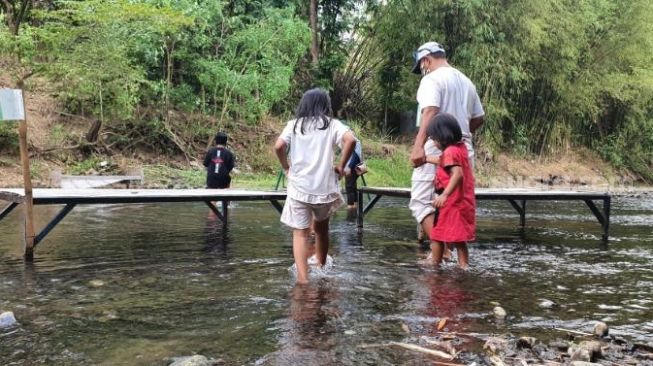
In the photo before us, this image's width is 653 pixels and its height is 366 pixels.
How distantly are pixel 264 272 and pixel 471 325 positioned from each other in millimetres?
2055

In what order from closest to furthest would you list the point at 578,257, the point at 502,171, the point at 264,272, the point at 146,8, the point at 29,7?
1. the point at 264,272
2. the point at 578,257
3. the point at 146,8
4. the point at 29,7
5. the point at 502,171

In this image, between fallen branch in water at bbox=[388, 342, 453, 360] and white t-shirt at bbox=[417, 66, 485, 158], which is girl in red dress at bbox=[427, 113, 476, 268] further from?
fallen branch in water at bbox=[388, 342, 453, 360]

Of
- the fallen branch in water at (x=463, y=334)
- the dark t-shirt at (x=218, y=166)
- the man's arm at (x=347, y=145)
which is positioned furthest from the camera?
the dark t-shirt at (x=218, y=166)

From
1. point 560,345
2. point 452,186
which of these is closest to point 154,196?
point 452,186

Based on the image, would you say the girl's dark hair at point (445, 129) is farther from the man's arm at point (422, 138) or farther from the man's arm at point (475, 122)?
the man's arm at point (475, 122)

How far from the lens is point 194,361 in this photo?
286 centimetres

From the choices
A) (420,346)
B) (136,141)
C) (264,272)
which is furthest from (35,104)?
(420,346)

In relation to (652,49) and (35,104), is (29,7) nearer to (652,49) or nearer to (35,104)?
(35,104)

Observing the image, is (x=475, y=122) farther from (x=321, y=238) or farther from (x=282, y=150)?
(x=282, y=150)

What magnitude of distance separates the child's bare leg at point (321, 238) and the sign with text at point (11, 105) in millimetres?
2810

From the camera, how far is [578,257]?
616 centimetres

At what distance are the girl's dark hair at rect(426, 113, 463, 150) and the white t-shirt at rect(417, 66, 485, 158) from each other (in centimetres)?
20

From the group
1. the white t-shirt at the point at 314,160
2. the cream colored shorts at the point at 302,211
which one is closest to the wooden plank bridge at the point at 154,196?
the cream colored shorts at the point at 302,211

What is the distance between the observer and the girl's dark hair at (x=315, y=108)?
179 inches
